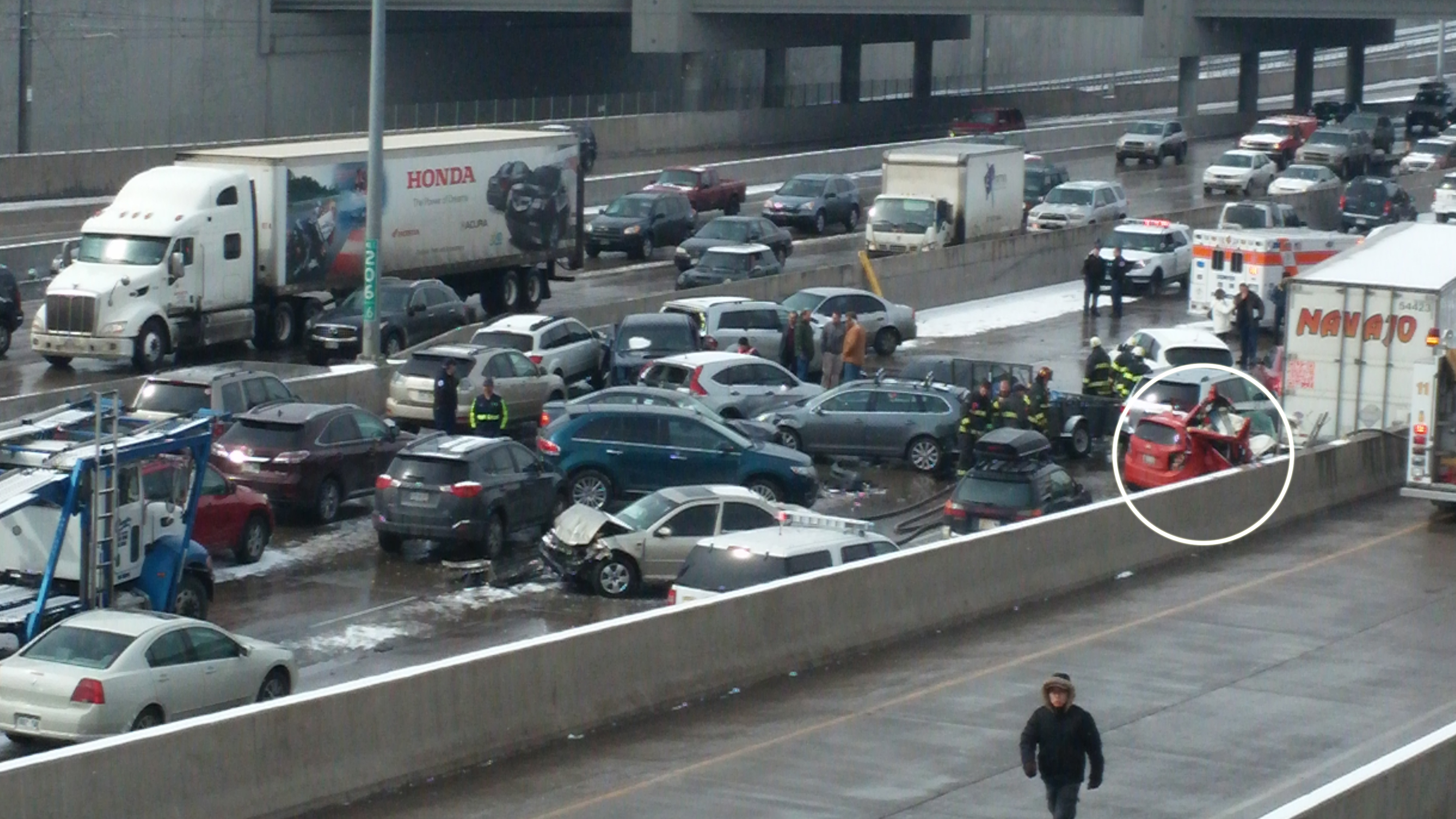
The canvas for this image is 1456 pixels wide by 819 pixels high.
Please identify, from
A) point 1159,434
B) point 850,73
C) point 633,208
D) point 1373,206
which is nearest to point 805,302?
point 633,208

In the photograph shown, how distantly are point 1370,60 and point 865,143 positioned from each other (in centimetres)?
4999

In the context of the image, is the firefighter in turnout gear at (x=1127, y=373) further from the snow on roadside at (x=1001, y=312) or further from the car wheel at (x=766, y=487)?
the car wheel at (x=766, y=487)

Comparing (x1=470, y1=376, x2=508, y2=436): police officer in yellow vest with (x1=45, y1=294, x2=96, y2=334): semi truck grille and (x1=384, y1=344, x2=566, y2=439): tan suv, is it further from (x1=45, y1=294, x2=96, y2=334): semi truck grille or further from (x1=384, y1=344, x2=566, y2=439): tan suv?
(x1=45, y1=294, x2=96, y2=334): semi truck grille

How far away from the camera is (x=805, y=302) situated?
126ft

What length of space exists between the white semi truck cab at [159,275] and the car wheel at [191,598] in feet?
41.7

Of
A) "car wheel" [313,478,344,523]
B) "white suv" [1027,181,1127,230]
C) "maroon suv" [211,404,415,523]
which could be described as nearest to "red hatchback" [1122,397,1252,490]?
"maroon suv" [211,404,415,523]

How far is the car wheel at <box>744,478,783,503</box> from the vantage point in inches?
1054

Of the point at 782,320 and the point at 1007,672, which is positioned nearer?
the point at 1007,672

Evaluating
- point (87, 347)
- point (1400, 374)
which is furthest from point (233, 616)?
point (1400, 374)

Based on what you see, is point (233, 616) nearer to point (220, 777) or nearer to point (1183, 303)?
point (220, 777)

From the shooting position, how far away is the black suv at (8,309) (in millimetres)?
34719

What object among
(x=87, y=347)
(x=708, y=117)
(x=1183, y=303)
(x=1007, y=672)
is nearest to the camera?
(x=1007, y=672)

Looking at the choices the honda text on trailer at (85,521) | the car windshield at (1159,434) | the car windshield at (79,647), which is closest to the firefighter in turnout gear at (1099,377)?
the car windshield at (1159,434)

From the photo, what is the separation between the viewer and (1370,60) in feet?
382
